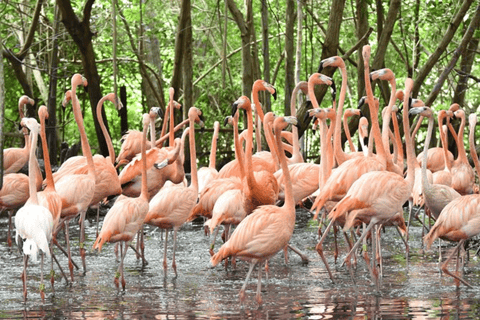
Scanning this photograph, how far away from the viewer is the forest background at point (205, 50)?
12203 mm

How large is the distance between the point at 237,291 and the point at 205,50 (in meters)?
16.1

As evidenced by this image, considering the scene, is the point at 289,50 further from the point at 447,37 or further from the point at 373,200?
the point at 373,200

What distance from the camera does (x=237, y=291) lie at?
6781mm

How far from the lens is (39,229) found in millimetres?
6332

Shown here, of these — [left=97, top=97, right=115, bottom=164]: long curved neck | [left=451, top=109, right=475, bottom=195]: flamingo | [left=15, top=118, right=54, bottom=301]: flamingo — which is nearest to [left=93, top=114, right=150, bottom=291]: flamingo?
[left=15, top=118, right=54, bottom=301]: flamingo

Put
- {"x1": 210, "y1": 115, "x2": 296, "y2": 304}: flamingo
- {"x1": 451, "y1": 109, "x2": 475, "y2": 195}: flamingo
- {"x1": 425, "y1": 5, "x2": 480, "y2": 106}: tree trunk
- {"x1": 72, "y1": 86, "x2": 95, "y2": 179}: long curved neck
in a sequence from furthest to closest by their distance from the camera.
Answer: {"x1": 425, "y1": 5, "x2": 480, "y2": 106}: tree trunk → {"x1": 451, "y1": 109, "x2": 475, "y2": 195}: flamingo → {"x1": 72, "y1": 86, "x2": 95, "y2": 179}: long curved neck → {"x1": 210, "y1": 115, "x2": 296, "y2": 304}: flamingo

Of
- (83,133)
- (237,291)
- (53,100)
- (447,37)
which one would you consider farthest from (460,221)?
(53,100)

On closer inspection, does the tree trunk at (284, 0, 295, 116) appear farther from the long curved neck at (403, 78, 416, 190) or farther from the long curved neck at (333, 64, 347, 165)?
the long curved neck at (403, 78, 416, 190)

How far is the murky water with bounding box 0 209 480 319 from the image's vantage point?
580cm

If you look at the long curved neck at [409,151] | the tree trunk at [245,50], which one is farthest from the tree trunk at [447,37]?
the long curved neck at [409,151]

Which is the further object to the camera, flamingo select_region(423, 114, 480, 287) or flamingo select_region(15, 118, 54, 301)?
flamingo select_region(423, 114, 480, 287)

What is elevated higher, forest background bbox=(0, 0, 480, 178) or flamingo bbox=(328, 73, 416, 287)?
forest background bbox=(0, 0, 480, 178)

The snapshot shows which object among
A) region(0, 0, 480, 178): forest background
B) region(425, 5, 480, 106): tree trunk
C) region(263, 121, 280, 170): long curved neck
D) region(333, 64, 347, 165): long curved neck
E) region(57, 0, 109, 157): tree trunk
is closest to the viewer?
region(263, 121, 280, 170): long curved neck

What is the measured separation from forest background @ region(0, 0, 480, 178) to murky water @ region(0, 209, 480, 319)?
5.78 feet
